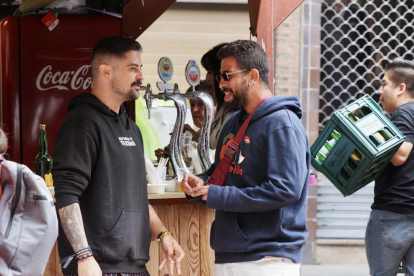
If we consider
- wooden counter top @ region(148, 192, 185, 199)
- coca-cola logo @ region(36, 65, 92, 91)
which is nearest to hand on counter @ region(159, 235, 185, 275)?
wooden counter top @ region(148, 192, 185, 199)

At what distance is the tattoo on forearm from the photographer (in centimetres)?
317

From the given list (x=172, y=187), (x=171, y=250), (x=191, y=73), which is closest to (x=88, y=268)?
(x=171, y=250)

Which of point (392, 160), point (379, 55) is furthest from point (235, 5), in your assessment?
point (392, 160)

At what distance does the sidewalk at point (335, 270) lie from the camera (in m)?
8.52

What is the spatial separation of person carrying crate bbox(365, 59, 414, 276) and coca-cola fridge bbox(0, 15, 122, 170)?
2846 mm

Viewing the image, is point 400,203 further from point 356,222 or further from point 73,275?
point 356,222

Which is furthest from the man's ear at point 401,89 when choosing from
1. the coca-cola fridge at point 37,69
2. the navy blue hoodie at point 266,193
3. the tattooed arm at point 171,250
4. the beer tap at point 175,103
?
the coca-cola fridge at point 37,69

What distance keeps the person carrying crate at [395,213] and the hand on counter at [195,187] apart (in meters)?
1.89

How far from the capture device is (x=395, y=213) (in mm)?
5016

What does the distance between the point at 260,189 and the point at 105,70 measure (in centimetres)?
100

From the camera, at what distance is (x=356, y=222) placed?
9.11 meters

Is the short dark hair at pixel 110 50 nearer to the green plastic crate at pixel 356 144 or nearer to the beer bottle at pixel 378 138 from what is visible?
the green plastic crate at pixel 356 144

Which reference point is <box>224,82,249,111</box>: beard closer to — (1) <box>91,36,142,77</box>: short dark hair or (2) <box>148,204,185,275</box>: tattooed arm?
(1) <box>91,36,142,77</box>: short dark hair

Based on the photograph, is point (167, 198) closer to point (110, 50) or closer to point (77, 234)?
point (110, 50)
